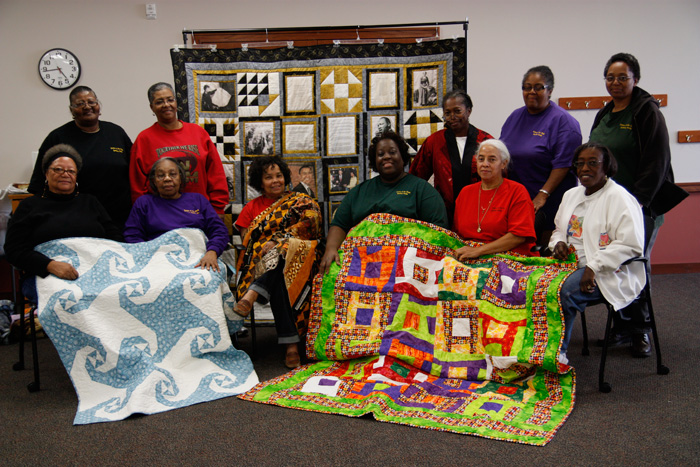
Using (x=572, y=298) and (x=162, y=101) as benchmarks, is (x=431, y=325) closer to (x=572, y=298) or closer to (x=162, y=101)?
(x=572, y=298)

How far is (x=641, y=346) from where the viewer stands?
9.75 feet

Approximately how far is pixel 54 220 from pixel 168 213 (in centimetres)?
57

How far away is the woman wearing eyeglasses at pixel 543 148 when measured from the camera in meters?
3.08

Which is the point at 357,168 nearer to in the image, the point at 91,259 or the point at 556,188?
the point at 556,188

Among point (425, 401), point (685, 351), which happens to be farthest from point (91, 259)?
point (685, 351)

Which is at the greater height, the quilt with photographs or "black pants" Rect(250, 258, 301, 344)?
the quilt with photographs

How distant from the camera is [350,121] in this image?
398cm

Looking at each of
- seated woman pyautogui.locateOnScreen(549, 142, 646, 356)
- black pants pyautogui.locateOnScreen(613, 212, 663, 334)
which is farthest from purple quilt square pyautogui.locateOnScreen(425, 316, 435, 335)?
black pants pyautogui.locateOnScreen(613, 212, 663, 334)

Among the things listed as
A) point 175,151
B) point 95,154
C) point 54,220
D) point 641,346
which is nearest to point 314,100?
point 175,151

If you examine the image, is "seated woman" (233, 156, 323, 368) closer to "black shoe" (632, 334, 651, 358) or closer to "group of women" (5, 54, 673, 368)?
"group of women" (5, 54, 673, 368)

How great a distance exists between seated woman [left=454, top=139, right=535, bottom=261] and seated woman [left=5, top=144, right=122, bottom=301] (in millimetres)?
1920

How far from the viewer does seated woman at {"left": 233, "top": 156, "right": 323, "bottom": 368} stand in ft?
9.70

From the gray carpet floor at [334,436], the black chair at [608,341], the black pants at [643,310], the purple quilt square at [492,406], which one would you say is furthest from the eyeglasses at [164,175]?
the black pants at [643,310]

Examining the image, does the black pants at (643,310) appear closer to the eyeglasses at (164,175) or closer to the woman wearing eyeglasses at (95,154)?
the eyeglasses at (164,175)
